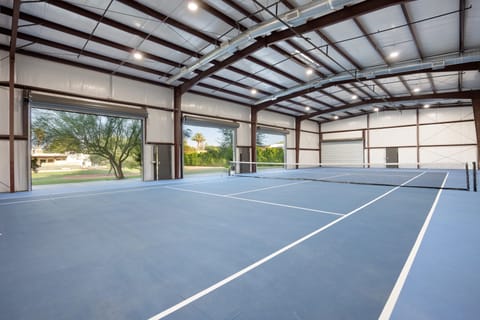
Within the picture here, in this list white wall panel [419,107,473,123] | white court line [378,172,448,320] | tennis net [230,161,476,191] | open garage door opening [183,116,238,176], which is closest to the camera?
white court line [378,172,448,320]

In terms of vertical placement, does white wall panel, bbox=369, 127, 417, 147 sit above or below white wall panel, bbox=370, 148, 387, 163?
above

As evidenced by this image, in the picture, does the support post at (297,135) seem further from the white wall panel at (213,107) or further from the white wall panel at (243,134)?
the white wall panel at (213,107)

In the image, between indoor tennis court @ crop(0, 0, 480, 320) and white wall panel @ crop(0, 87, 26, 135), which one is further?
white wall panel @ crop(0, 87, 26, 135)

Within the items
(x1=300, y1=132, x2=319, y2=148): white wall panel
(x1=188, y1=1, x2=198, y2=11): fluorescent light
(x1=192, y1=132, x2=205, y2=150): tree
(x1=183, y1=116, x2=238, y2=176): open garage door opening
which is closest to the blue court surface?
(x1=188, y1=1, x2=198, y2=11): fluorescent light

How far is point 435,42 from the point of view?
432 inches

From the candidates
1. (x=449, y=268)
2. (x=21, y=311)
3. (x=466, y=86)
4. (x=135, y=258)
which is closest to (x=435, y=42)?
(x=466, y=86)

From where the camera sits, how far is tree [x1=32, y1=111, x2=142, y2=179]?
606 inches

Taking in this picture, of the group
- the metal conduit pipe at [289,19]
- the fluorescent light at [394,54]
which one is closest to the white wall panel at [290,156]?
the fluorescent light at [394,54]

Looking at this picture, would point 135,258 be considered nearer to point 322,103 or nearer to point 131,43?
point 131,43

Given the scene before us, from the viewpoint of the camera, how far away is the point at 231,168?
18359 mm

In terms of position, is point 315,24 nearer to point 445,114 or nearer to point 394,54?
point 394,54

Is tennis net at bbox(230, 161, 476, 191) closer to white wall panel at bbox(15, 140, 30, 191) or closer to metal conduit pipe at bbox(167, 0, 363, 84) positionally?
metal conduit pipe at bbox(167, 0, 363, 84)

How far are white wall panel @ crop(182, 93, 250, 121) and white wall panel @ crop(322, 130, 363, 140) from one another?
14.3 m

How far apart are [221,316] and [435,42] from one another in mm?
15045
